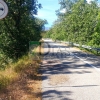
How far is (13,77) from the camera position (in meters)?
10.1

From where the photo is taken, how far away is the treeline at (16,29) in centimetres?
1784

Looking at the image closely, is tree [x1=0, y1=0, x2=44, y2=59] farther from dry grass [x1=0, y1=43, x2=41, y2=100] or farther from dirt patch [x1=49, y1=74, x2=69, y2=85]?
dirt patch [x1=49, y1=74, x2=69, y2=85]

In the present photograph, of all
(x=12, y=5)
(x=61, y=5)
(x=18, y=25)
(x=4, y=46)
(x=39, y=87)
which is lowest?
(x=39, y=87)

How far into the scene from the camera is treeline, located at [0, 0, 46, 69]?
58.5 feet

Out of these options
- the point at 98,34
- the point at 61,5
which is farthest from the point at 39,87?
the point at 61,5

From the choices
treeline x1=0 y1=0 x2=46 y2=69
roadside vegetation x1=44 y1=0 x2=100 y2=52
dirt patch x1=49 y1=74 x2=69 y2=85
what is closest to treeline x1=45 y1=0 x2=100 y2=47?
roadside vegetation x1=44 y1=0 x2=100 y2=52

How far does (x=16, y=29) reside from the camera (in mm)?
18359

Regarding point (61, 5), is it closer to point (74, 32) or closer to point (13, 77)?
point (74, 32)

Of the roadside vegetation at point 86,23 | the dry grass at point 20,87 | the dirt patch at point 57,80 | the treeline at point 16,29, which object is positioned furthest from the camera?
the roadside vegetation at point 86,23

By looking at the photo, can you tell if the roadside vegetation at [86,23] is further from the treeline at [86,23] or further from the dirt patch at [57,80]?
the dirt patch at [57,80]

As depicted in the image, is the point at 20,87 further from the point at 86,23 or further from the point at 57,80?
the point at 86,23

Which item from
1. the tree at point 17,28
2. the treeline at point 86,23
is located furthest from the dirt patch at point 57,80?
the treeline at point 86,23

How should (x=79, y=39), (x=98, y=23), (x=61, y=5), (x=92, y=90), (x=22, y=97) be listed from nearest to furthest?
1. (x=22, y=97)
2. (x=92, y=90)
3. (x=98, y=23)
4. (x=79, y=39)
5. (x=61, y=5)

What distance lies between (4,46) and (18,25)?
7.07ft
